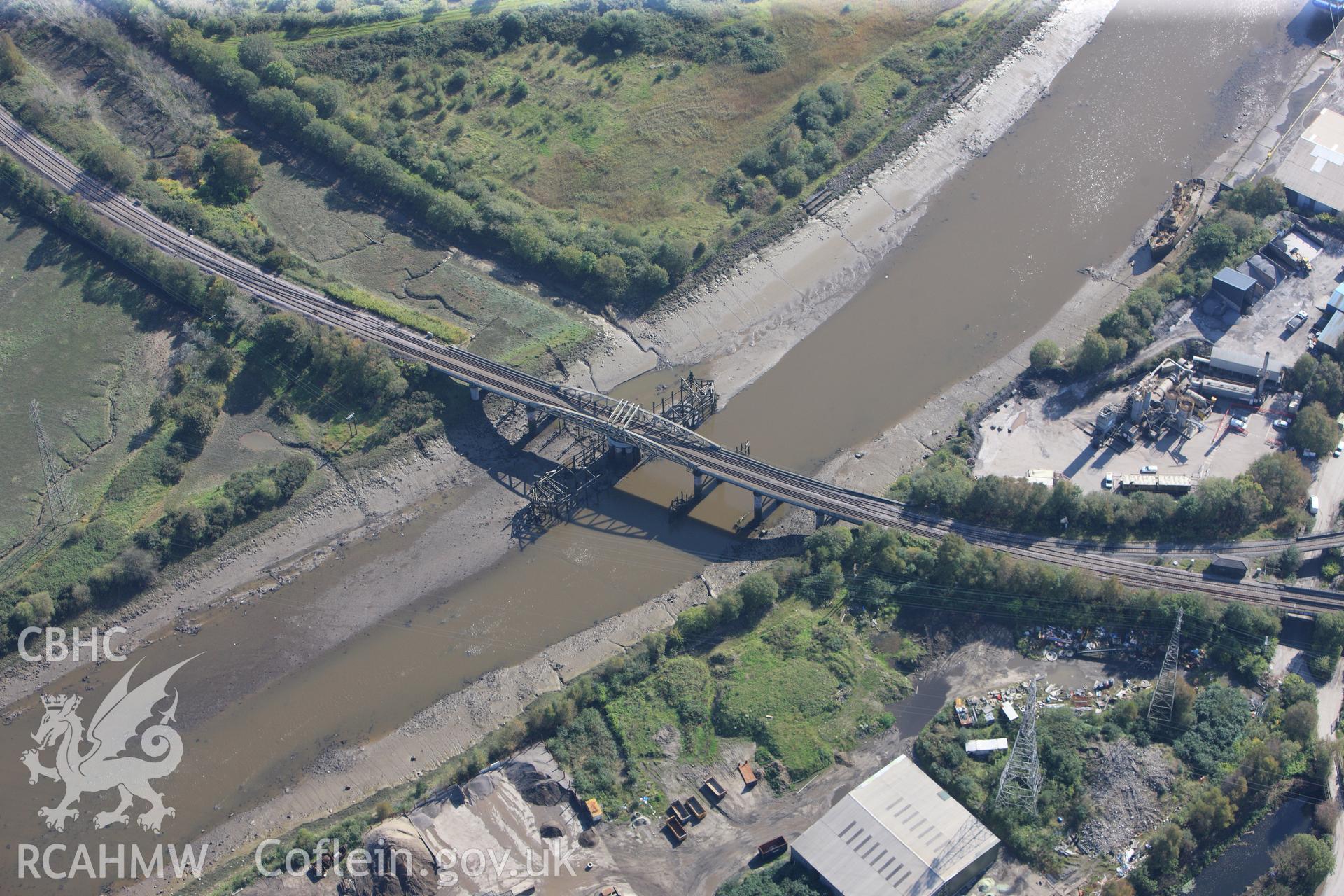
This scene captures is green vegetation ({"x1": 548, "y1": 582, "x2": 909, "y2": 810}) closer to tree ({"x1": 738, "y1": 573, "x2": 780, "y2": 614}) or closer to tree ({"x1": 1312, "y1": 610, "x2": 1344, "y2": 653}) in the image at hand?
tree ({"x1": 738, "y1": 573, "x2": 780, "y2": 614})

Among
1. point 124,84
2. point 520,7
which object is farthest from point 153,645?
point 520,7

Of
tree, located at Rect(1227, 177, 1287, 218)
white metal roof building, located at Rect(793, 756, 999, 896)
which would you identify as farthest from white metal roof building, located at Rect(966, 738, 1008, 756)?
tree, located at Rect(1227, 177, 1287, 218)

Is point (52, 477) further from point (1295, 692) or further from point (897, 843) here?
point (1295, 692)

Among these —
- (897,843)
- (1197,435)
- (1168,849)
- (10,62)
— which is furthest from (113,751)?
(1197,435)

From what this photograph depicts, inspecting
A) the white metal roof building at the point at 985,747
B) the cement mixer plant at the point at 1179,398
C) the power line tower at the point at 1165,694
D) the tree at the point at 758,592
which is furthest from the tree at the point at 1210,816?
the cement mixer plant at the point at 1179,398

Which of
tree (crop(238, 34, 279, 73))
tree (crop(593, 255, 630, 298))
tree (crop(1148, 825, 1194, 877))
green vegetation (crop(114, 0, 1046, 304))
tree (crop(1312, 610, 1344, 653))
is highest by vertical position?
tree (crop(238, 34, 279, 73))

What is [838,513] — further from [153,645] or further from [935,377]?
[153,645]
